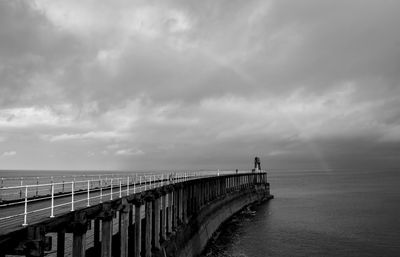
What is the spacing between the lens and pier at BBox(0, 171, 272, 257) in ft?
41.0

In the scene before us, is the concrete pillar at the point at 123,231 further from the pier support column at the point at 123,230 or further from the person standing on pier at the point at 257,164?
the person standing on pier at the point at 257,164

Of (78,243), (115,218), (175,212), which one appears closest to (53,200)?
(78,243)

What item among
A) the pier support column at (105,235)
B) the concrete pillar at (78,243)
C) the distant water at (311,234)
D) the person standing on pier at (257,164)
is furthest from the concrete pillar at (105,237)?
the person standing on pier at (257,164)

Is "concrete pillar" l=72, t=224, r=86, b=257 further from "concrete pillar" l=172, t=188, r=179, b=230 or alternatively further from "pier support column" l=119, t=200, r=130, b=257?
"concrete pillar" l=172, t=188, r=179, b=230

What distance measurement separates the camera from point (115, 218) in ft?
125

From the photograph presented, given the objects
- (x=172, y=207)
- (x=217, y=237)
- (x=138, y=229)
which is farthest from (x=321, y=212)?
(x=138, y=229)

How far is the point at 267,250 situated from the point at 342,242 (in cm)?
1141

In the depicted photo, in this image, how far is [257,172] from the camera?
107375 mm

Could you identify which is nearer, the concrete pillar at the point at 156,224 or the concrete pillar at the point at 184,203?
the concrete pillar at the point at 156,224

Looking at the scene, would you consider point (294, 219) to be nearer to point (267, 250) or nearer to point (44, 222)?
point (267, 250)

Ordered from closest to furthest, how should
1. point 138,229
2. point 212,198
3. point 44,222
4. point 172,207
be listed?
1. point 44,222
2. point 138,229
3. point 172,207
4. point 212,198

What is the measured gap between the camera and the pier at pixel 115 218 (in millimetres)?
12509

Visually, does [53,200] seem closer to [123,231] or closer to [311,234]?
[123,231]

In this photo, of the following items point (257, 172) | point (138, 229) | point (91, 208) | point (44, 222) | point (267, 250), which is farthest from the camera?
point (257, 172)
